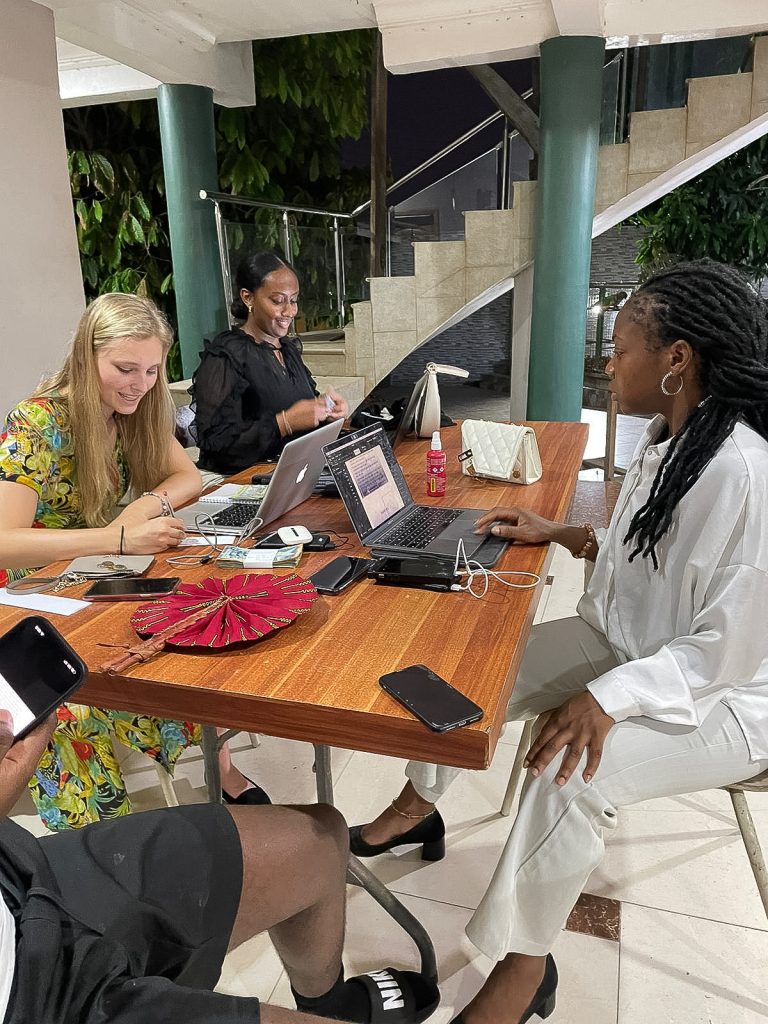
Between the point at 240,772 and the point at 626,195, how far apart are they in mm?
4014

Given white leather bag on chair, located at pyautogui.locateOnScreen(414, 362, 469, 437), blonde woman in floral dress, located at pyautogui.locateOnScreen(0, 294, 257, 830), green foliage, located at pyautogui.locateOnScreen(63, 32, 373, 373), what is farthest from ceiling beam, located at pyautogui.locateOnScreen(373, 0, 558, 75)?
blonde woman in floral dress, located at pyautogui.locateOnScreen(0, 294, 257, 830)

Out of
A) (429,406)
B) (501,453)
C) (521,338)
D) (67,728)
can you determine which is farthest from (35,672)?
(521,338)

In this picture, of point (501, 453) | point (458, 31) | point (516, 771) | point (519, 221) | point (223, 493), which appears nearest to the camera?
point (516, 771)

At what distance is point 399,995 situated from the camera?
1.33 m

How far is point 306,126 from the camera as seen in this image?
20.6ft

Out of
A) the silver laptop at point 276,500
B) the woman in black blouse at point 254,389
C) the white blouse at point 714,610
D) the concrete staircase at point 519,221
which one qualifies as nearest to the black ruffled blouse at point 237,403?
the woman in black blouse at point 254,389

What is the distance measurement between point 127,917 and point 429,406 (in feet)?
6.56

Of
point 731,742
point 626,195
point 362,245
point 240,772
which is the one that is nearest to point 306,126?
point 362,245

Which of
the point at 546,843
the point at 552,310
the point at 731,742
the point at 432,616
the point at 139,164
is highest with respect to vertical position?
the point at 139,164

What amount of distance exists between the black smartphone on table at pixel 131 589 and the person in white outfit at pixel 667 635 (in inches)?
29.0

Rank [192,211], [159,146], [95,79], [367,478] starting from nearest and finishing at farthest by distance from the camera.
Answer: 1. [367,478]
2. [192,211]
3. [95,79]
4. [159,146]

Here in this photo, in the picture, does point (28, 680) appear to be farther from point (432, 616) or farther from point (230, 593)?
point (432, 616)

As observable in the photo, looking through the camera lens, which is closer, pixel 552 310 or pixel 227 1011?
pixel 227 1011

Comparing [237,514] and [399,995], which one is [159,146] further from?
[399,995]
